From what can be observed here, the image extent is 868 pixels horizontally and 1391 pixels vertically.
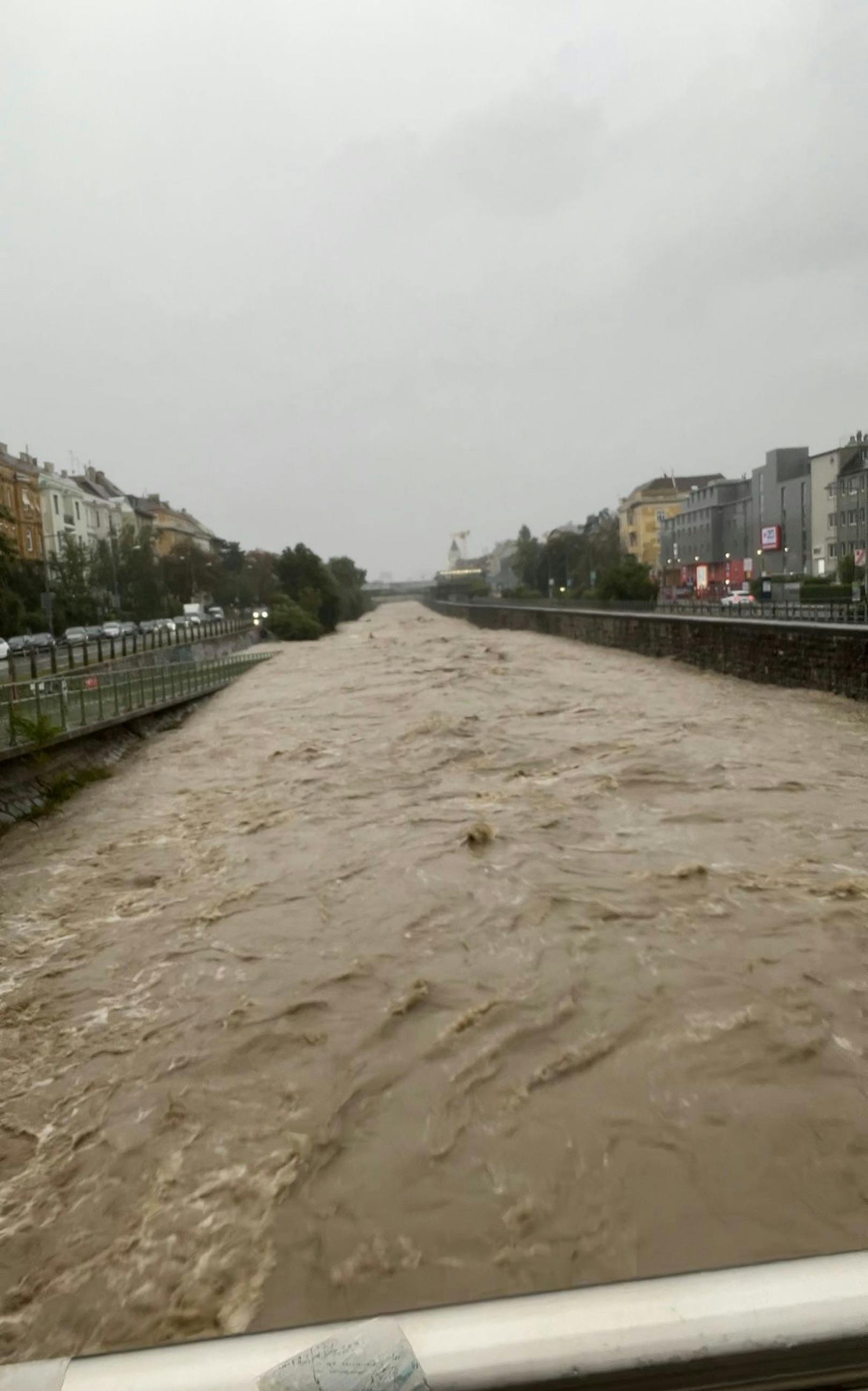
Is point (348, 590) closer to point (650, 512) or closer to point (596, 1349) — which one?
point (650, 512)

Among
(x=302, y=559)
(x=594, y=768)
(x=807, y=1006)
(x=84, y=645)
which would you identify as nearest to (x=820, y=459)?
(x=302, y=559)

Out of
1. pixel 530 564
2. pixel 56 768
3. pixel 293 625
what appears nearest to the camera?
pixel 56 768

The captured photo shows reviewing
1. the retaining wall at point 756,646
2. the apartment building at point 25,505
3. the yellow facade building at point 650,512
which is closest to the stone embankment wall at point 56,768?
the retaining wall at point 756,646

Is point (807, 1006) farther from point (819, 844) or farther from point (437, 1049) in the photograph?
point (819, 844)

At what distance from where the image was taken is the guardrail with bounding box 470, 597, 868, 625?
1336 inches

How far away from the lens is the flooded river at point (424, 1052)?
3.91 meters

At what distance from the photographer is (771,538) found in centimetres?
8031

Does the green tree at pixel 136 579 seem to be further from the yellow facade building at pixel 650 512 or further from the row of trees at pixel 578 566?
the yellow facade building at pixel 650 512

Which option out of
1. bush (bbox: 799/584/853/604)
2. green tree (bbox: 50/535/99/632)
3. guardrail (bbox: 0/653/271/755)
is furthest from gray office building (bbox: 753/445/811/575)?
guardrail (bbox: 0/653/271/755)

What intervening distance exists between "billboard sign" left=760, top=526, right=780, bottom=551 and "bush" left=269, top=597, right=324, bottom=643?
36.6 meters

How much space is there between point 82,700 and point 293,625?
5158cm

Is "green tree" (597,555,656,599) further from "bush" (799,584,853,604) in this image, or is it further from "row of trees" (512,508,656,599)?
"bush" (799,584,853,604)

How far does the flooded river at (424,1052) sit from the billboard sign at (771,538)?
7292cm

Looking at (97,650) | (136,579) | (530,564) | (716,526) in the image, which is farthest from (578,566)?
(97,650)
